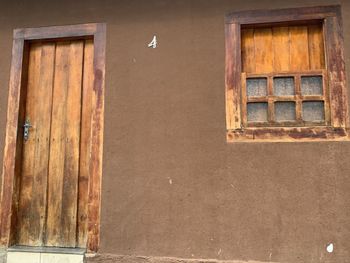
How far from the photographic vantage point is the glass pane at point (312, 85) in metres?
3.12

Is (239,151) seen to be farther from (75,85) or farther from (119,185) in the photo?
(75,85)

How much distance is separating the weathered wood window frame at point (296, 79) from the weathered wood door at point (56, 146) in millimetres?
1412

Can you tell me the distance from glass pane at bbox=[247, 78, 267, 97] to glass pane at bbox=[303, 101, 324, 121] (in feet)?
1.25

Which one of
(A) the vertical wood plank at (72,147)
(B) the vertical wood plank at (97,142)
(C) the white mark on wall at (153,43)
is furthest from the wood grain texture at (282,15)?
(A) the vertical wood plank at (72,147)

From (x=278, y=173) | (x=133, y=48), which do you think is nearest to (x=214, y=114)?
(x=278, y=173)

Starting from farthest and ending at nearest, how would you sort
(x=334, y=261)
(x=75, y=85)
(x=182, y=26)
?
(x=75, y=85) < (x=182, y=26) < (x=334, y=261)

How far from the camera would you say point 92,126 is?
3344mm

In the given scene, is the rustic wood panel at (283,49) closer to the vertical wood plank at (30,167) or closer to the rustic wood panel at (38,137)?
the rustic wood panel at (38,137)

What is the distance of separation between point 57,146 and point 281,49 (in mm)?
2364

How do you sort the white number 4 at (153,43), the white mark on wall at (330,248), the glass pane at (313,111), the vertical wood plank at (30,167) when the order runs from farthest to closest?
the vertical wood plank at (30,167) → the white number 4 at (153,43) → the glass pane at (313,111) → the white mark on wall at (330,248)

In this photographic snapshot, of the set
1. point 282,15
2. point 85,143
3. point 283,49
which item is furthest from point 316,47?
point 85,143

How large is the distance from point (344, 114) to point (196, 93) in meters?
1.29

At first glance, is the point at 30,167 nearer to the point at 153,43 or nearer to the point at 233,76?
the point at 153,43

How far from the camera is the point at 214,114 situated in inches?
125
